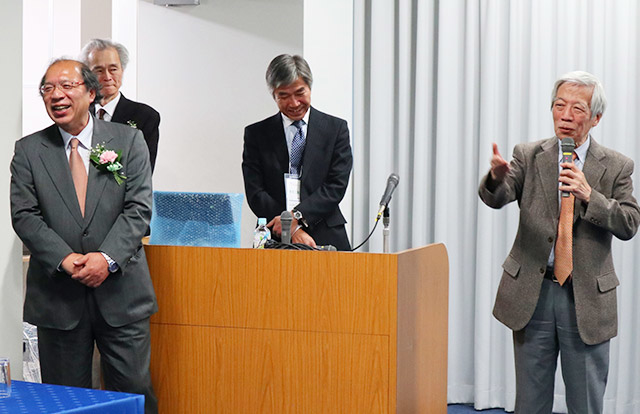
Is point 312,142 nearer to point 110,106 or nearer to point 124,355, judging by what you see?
point 110,106

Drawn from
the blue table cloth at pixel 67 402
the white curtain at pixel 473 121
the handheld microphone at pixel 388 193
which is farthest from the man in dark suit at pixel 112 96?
the blue table cloth at pixel 67 402

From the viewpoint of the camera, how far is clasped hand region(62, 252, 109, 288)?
306 centimetres

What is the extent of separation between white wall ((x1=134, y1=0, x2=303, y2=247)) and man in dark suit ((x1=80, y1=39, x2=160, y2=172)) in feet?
5.89

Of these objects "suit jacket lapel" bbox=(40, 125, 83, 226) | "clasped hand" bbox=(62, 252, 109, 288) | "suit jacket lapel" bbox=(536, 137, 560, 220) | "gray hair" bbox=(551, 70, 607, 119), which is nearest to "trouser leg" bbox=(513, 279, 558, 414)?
"suit jacket lapel" bbox=(536, 137, 560, 220)

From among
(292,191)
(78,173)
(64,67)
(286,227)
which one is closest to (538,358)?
(286,227)

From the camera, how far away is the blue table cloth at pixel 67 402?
72.9 inches

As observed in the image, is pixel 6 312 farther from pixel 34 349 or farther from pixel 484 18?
pixel 484 18

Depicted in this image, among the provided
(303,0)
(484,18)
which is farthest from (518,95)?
(303,0)

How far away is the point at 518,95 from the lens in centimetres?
523

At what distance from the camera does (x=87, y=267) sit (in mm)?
3062

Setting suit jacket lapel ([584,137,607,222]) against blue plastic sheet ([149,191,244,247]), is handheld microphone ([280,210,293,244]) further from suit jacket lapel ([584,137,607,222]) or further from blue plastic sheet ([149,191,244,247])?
suit jacket lapel ([584,137,607,222])

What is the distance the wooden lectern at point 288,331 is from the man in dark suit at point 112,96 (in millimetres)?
795

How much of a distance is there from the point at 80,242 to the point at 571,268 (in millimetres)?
1845

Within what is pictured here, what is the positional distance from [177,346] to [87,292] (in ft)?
1.40
